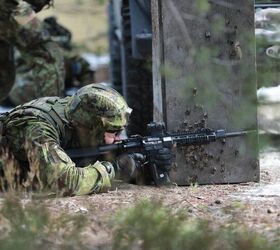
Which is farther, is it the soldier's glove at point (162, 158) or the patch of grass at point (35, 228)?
the soldier's glove at point (162, 158)

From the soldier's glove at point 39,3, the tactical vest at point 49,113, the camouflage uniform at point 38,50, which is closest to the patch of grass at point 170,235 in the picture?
the tactical vest at point 49,113

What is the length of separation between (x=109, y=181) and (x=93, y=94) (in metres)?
0.55

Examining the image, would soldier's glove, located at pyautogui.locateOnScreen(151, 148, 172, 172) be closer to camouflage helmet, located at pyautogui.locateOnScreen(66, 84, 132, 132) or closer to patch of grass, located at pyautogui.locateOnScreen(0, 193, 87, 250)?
camouflage helmet, located at pyautogui.locateOnScreen(66, 84, 132, 132)

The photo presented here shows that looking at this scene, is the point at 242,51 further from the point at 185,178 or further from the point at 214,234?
the point at 214,234

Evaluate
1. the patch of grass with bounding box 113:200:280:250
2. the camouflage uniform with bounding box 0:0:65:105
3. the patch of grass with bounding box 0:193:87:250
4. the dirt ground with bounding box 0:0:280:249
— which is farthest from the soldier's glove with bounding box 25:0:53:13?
the patch of grass with bounding box 113:200:280:250

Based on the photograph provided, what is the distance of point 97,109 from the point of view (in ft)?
16.7

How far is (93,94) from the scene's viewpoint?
5.11 metres

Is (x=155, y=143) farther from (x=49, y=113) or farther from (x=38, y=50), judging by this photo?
(x=38, y=50)

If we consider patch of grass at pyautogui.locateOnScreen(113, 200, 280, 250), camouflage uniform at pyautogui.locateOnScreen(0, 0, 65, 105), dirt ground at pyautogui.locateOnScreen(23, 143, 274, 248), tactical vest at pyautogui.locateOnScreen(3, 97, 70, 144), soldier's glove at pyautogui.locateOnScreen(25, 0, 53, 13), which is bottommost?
dirt ground at pyautogui.locateOnScreen(23, 143, 274, 248)

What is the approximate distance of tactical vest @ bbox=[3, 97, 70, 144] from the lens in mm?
5125

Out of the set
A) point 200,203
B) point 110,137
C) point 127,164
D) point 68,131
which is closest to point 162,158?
point 127,164

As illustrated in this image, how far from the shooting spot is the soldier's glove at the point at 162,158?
209 inches

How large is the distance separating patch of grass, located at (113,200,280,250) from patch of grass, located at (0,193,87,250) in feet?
0.58

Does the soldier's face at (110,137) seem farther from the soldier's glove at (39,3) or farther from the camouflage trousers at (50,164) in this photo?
the soldier's glove at (39,3)
